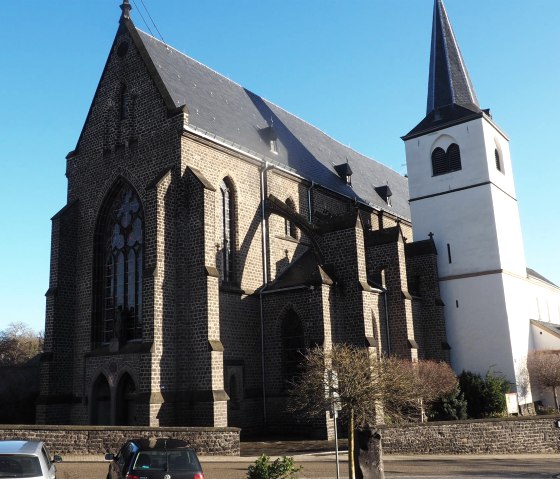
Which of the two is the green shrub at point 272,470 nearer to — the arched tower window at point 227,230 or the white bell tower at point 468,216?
the arched tower window at point 227,230

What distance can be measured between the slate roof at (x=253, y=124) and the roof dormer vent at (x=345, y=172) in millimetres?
262

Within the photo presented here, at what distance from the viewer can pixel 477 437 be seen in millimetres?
19406

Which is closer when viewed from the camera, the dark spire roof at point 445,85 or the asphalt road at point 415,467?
the asphalt road at point 415,467

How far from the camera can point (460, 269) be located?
32.0 meters

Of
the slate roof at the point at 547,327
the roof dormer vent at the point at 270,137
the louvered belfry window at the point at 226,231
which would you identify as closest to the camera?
the louvered belfry window at the point at 226,231

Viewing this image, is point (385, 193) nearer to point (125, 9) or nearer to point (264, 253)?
point (264, 253)

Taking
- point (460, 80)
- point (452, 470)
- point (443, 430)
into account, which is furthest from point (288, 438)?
point (460, 80)

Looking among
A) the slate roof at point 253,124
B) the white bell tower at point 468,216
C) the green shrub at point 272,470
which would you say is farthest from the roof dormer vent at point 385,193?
the green shrub at point 272,470

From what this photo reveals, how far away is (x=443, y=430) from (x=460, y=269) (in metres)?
14.2

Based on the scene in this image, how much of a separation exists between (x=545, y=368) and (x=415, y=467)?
54.4 feet

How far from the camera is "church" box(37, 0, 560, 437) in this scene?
73.4 feet

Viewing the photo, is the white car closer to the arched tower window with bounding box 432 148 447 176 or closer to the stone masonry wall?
the stone masonry wall

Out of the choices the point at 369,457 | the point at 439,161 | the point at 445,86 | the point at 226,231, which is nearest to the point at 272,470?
the point at 369,457

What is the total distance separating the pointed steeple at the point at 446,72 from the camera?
36031 mm
